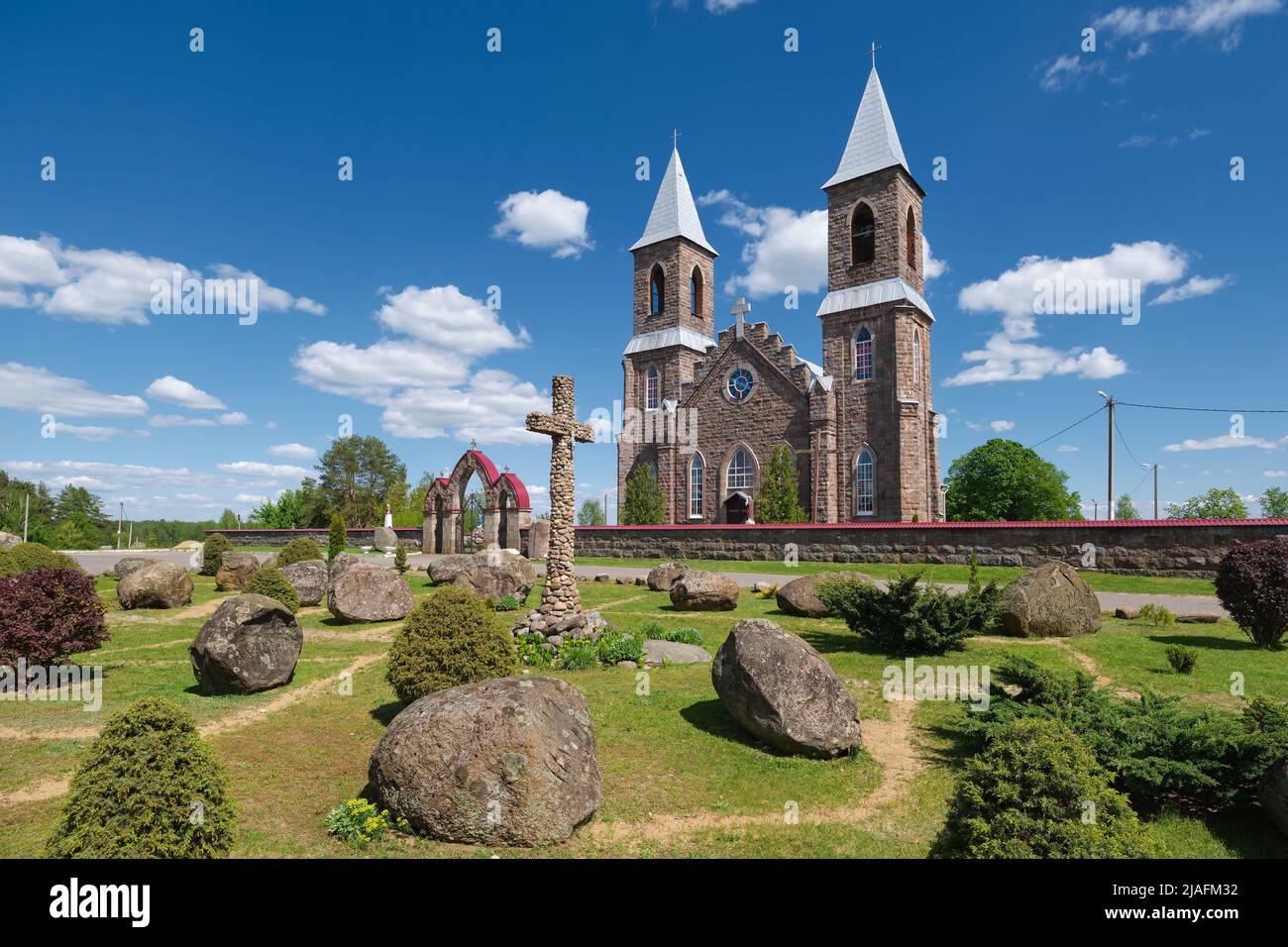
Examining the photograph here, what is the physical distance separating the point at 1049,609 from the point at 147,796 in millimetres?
13992

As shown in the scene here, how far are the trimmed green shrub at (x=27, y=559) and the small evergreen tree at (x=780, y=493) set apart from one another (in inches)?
1173

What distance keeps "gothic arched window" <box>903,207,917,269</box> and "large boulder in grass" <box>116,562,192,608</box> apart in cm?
3856

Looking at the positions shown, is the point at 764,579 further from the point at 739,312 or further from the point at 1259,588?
the point at 739,312

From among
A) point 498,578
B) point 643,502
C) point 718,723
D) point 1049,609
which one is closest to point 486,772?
point 718,723

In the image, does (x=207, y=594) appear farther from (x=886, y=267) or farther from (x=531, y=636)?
(x=886, y=267)

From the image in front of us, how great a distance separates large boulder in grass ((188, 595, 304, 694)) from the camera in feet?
31.3

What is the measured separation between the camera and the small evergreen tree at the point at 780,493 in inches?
1404

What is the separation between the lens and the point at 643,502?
40750 millimetres

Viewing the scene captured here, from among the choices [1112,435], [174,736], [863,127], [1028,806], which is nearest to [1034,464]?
[1112,435]

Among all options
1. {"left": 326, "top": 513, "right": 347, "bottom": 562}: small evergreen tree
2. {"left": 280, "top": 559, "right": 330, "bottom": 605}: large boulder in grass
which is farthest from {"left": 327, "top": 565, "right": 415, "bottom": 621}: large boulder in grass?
{"left": 326, "top": 513, "right": 347, "bottom": 562}: small evergreen tree

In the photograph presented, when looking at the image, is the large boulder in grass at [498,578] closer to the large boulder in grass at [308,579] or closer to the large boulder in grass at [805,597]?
the large boulder in grass at [308,579]
